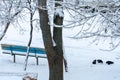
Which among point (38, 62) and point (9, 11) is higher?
point (9, 11)

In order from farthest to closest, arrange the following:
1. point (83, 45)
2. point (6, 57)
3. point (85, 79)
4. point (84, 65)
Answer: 1. point (83, 45)
2. point (6, 57)
3. point (84, 65)
4. point (85, 79)

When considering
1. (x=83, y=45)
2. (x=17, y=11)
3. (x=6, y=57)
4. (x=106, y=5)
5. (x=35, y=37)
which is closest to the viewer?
(x=106, y=5)

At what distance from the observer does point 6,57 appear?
1812 cm

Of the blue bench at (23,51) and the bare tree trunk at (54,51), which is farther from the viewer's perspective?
the blue bench at (23,51)

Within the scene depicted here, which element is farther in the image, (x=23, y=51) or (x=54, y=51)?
(x=23, y=51)

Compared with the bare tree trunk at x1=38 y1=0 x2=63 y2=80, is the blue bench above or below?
below

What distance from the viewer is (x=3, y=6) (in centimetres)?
1592

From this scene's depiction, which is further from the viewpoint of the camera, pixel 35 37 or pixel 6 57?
pixel 35 37

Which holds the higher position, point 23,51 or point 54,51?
point 54,51

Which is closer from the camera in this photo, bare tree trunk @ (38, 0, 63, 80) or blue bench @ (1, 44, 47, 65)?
bare tree trunk @ (38, 0, 63, 80)

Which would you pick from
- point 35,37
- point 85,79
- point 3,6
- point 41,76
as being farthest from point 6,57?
point 35,37

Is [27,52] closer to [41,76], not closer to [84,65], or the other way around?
[41,76]

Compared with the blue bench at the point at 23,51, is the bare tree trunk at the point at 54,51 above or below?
above

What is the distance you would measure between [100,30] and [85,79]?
25.3ft
